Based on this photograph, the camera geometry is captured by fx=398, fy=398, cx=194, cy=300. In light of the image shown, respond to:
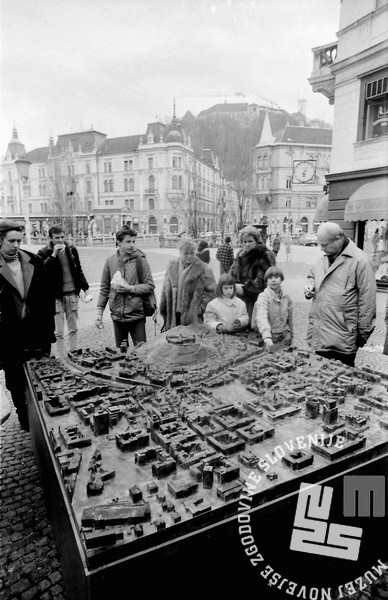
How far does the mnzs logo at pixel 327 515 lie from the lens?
1634mm

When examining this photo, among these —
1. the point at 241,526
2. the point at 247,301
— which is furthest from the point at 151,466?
the point at 247,301

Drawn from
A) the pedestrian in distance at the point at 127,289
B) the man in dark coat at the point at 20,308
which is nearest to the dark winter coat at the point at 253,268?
the pedestrian in distance at the point at 127,289

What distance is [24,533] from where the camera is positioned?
93.5 inches

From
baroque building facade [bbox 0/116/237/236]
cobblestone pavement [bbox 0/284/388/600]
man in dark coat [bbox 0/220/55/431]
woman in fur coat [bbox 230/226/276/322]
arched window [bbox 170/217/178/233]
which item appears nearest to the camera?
cobblestone pavement [bbox 0/284/388/600]

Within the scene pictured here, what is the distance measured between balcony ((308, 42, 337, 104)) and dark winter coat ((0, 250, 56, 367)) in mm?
12124

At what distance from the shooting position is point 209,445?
1824 millimetres

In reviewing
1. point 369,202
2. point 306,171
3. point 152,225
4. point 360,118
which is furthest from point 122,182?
point 369,202

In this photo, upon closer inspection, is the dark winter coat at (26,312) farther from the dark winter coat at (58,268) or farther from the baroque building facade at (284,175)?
the baroque building facade at (284,175)

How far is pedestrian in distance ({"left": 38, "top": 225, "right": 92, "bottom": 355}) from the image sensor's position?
16.2 feet

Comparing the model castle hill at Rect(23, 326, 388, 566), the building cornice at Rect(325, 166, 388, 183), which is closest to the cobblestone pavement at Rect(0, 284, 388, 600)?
the model castle hill at Rect(23, 326, 388, 566)

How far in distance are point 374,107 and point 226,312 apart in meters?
9.83

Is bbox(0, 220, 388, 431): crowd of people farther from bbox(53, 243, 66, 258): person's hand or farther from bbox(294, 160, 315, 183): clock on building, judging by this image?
bbox(294, 160, 315, 183): clock on building

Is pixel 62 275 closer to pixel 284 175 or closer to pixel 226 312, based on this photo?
pixel 226 312

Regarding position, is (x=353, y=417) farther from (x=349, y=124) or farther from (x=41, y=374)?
(x=349, y=124)
